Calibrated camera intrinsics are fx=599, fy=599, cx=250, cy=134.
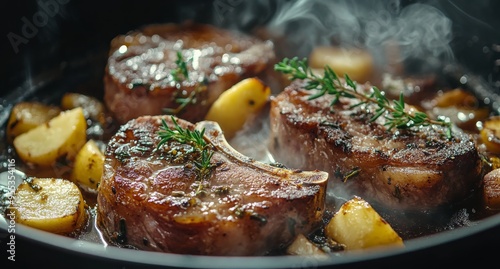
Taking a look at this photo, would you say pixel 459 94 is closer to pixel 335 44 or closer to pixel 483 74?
pixel 483 74

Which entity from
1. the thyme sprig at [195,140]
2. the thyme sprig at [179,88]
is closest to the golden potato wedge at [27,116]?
the thyme sprig at [179,88]

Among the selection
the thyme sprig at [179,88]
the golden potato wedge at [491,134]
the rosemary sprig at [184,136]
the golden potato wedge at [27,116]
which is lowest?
the golden potato wedge at [491,134]

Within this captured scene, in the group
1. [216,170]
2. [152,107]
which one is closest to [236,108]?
[152,107]

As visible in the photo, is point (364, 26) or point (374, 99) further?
point (364, 26)

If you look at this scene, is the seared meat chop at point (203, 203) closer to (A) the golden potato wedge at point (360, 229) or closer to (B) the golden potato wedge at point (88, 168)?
(A) the golden potato wedge at point (360, 229)

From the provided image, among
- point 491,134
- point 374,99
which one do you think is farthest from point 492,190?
point 374,99

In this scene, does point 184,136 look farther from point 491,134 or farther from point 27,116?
point 491,134
